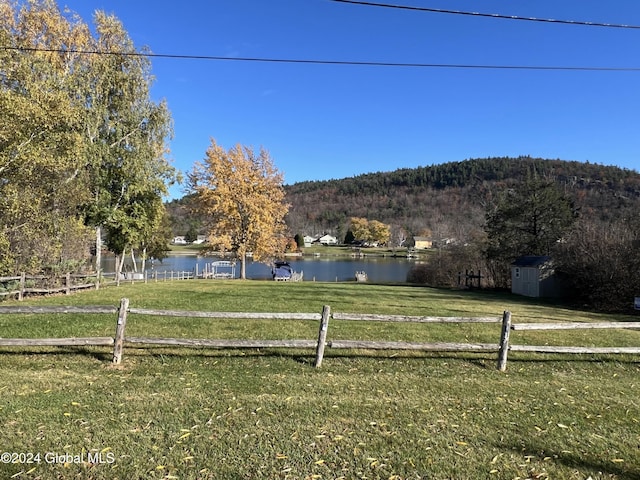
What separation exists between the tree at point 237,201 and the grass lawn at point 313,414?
79.5 feet

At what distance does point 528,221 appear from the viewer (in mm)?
33406

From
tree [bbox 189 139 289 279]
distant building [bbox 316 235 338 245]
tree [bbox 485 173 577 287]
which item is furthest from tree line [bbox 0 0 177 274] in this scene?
distant building [bbox 316 235 338 245]

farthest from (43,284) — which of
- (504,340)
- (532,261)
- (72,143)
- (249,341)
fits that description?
(532,261)

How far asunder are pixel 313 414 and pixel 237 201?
1184 inches

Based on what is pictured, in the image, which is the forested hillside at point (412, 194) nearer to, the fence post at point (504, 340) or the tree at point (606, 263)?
the tree at point (606, 263)

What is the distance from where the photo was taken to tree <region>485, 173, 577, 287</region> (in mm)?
32281

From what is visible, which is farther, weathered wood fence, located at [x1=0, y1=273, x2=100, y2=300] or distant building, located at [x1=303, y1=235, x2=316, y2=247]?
distant building, located at [x1=303, y1=235, x2=316, y2=247]

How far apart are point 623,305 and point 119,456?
75.7 feet

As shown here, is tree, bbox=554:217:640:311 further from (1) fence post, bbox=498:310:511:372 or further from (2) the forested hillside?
(2) the forested hillside

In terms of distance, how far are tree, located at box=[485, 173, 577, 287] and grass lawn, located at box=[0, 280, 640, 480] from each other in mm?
25743

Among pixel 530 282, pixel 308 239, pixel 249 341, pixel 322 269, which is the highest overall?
pixel 308 239

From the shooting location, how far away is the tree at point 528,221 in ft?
106

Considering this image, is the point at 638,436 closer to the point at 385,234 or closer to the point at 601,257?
the point at 601,257

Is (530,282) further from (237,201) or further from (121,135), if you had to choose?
(121,135)
